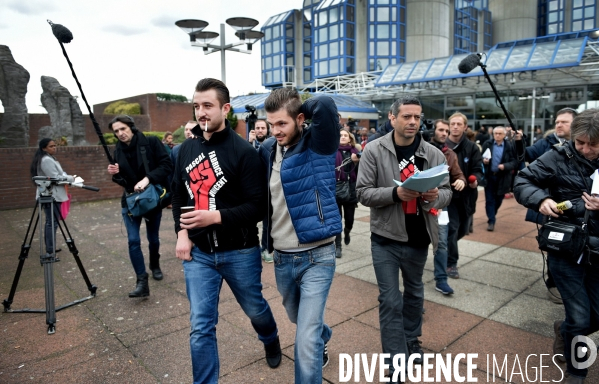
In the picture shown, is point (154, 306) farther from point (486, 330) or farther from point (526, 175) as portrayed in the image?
point (526, 175)

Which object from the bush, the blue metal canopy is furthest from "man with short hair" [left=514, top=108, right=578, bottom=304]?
the bush

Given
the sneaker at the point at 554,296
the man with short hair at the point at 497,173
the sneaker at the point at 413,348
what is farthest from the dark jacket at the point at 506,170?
the sneaker at the point at 413,348

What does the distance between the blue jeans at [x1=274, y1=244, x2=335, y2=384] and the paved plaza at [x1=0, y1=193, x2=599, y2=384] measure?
737 mm

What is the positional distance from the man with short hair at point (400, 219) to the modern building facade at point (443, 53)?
1702cm

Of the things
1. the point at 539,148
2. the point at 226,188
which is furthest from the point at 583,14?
the point at 226,188

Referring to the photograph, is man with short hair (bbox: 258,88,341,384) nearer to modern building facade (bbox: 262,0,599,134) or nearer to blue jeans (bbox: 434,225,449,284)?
blue jeans (bbox: 434,225,449,284)

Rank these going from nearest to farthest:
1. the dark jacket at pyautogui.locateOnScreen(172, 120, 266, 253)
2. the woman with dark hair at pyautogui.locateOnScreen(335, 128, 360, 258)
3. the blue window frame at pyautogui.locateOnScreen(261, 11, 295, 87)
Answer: the dark jacket at pyautogui.locateOnScreen(172, 120, 266, 253)
the woman with dark hair at pyautogui.locateOnScreen(335, 128, 360, 258)
the blue window frame at pyautogui.locateOnScreen(261, 11, 295, 87)

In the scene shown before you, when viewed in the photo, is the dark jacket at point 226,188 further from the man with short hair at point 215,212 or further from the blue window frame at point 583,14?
the blue window frame at point 583,14

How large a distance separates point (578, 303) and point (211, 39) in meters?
10.3

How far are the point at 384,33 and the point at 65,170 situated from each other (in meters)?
35.9

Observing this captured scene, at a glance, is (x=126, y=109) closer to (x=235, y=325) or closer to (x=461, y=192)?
(x=461, y=192)

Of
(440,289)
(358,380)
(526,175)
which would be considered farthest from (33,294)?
(526,175)

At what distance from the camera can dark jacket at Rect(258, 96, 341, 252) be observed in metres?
2.53

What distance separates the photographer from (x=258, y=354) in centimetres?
346
